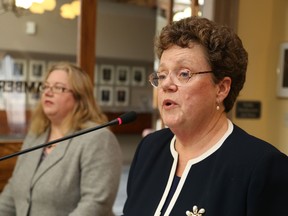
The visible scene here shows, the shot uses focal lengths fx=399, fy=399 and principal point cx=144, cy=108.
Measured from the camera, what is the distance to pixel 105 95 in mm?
5922

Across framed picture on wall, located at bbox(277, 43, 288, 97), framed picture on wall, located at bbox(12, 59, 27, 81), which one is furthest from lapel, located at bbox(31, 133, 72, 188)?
framed picture on wall, located at bbox(12, 59, 27, 81)

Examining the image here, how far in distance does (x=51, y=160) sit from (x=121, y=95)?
429 centimetres

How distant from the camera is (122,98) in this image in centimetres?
608

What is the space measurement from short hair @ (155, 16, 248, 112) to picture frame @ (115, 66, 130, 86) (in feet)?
16.1

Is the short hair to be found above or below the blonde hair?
above

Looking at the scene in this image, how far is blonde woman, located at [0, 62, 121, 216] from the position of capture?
1.74 meters

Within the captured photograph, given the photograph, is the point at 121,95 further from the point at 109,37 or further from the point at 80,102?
the point at 80,102

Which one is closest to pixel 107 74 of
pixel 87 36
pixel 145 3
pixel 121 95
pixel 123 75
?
pixel 123 75

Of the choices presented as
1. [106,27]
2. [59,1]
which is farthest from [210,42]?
[106,27]

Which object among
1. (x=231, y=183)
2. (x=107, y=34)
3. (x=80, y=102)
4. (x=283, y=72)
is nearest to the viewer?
(x=231, y=183)

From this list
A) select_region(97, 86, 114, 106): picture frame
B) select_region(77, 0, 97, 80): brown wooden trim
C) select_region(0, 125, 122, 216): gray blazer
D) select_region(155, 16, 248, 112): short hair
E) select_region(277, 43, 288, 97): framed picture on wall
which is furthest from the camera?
select_region(97, 86, 114, 106): picture frame

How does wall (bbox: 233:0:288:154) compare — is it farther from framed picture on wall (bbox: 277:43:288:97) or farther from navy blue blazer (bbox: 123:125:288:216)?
navy blue blazer (bbox: 123:125:288:216)

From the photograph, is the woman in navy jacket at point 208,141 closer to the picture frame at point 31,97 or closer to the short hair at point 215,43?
the short hair at point 215,43

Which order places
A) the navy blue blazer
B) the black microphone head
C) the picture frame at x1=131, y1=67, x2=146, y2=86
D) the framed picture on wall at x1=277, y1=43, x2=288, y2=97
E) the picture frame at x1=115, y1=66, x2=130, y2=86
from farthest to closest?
the picture frame at x1=131, y1=67, x2=146, y2=86
the picture frame at x1=115, y1=66, x2=130, y2=86
the framed picture on wall at x1=277, y1=43, x2=288, y2=97
the black microphone head
the navy blue blazer
